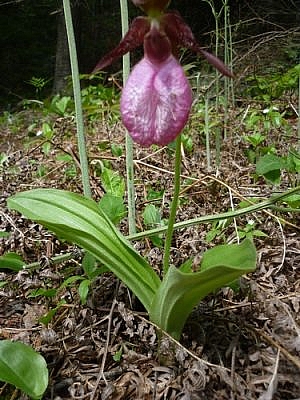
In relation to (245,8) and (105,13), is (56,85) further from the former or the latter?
(245,8)

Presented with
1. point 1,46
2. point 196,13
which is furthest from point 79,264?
point 1,46

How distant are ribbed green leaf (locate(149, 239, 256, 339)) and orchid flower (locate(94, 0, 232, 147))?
0.68ft

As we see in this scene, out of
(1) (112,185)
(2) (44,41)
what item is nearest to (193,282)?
(1) (112,185)

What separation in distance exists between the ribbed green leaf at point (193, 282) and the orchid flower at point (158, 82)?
21 centimetres

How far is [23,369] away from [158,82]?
0.52 m

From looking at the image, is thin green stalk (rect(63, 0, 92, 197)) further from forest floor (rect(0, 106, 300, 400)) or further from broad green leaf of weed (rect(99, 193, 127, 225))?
forest floor (rect(0, 106, 300, 400))

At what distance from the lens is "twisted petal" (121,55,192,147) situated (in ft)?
2.55

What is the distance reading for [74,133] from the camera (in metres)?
2.71

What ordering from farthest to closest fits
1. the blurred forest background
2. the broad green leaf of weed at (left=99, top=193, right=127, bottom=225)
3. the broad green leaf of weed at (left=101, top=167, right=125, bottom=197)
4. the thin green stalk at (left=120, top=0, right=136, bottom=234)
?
the blurred forest background, the broad green leaf of weed at (left=101, top=167, right=125, bottom=197), the broad green leaf of weed at (left=99, top=193, right=127, bottom=225), the thin green stalk at (left=120, top=0, right=136, bottom=234)

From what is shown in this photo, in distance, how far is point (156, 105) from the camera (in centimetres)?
78

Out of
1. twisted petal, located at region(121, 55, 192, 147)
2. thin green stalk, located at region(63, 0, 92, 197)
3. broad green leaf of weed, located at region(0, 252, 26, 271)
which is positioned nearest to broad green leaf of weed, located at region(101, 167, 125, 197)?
thin green stalk, located at region(63, 0, 92, 197)

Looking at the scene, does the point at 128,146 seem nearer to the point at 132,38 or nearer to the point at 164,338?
the point at 132,38

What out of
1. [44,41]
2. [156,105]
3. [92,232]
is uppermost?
[156,105]

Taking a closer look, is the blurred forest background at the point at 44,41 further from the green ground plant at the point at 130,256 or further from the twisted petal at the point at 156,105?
the twisted petal at the point at 156,105
